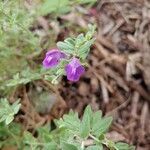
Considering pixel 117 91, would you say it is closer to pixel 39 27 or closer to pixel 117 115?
pixel 117 115

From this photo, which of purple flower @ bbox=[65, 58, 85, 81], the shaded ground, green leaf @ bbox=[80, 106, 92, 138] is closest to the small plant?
green leaf @ bbox=[80, 106, 92, 138]

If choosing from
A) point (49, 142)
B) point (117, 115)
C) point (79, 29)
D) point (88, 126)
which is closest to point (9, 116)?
point (49, 142)

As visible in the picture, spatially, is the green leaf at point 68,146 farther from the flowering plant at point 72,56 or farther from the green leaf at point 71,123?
the flowering plant at point 72,56

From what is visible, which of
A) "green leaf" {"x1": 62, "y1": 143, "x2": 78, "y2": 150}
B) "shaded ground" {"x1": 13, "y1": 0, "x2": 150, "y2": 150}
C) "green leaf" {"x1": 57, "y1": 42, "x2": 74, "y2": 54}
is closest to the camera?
"green leaf" {"x1": 62, "y1": 143, "x2": 78, "y2": 150}

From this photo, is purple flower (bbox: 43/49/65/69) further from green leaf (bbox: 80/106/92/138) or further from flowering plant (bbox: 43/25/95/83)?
green leaf (bbox: 80/106/92/138)

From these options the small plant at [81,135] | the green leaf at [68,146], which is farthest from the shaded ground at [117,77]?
the green leaf at [68,146]

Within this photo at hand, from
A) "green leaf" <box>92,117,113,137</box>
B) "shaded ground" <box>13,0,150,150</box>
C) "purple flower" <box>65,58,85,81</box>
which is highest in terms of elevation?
"shaded ground" <box>13,0,150,150</box>
